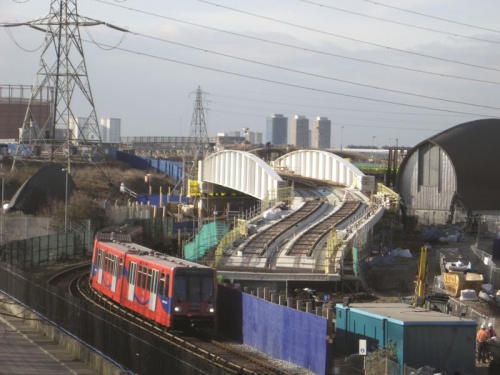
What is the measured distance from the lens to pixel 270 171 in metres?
57.8

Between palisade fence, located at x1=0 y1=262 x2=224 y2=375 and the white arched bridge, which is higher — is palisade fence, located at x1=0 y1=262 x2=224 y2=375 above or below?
below

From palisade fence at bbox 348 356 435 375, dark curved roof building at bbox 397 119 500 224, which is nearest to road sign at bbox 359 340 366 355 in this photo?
palisade fence at bbox 348 356 435 375

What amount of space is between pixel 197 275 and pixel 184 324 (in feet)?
4.43

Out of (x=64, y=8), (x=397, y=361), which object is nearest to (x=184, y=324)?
(x=397, y=361)

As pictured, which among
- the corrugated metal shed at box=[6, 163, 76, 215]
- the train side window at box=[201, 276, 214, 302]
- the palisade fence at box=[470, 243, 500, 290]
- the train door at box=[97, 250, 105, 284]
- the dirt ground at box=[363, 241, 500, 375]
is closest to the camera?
the train side window at box=[201, 276, 214, 302]

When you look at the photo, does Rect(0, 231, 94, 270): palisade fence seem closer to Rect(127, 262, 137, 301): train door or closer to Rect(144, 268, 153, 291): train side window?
Rect(127, 262, 137, 301): train door

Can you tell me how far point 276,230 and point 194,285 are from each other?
1690 centimetres

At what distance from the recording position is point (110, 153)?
99.7 metres

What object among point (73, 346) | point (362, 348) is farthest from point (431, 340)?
point (73, 346)

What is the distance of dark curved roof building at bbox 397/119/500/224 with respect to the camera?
56750 millimetres

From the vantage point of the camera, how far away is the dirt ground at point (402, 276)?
31.6m

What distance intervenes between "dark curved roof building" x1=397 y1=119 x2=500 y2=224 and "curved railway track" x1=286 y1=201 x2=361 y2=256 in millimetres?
8449

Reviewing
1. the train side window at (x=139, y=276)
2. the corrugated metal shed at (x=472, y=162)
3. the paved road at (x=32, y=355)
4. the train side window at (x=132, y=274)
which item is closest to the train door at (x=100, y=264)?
the train side window at (x=132, y=274)

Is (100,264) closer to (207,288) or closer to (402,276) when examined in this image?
(207,288)
